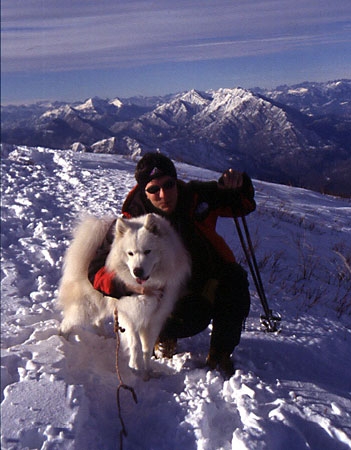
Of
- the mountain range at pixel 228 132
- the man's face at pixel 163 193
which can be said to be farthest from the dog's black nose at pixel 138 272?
the mountain range at pixel 228 132

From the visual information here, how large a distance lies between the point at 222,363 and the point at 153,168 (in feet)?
5.58

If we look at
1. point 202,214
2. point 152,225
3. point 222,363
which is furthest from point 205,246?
point 222,363

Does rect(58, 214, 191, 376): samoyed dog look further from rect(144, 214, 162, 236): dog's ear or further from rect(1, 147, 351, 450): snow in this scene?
rect(1, 147, 351, 450): snow

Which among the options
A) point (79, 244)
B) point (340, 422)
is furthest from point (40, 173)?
point (340, 422)

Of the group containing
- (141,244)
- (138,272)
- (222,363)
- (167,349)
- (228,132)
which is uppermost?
(141,244)

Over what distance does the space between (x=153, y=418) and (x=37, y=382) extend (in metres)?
0.81

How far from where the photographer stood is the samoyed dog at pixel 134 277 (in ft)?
8.46

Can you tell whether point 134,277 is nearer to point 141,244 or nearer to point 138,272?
point 138,272

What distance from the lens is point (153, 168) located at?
9.27 feet

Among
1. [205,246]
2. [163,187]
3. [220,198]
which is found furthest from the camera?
[220,198]

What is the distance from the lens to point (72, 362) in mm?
2709

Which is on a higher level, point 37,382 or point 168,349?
point 37,382

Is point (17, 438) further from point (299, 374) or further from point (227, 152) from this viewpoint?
point (227, 152)

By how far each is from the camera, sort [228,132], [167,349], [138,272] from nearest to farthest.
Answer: [138,272] < [167,349] < [228,132]
